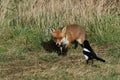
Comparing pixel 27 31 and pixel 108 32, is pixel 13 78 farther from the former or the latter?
pixel 108 32

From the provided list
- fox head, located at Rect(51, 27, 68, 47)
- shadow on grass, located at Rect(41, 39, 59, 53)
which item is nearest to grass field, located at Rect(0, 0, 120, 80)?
shadow on grass, located at Rect(41, 39, 59, 53)

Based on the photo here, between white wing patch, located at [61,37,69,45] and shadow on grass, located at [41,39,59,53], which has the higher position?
white wing patch, located at [61,37,69,45]

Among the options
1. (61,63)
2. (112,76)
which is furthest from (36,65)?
(112,76)

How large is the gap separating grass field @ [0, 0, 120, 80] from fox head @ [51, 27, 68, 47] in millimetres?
362

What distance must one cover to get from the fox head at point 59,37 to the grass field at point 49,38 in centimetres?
36

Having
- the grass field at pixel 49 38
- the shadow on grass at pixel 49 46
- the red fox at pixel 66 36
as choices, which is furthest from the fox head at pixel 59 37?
the shadow on grass at pixel 49 46

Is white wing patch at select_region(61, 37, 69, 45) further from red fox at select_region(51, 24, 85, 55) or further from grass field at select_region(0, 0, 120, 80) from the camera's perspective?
grass field at select_region(0, 0, 120, 80)

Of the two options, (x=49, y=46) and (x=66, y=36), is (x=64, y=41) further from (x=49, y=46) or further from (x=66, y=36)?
(x=49, y=46)

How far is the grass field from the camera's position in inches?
301

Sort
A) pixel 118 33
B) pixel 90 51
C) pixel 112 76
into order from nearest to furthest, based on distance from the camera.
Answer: pixel 112 76 → pixel 90 51 → pixel 118 33

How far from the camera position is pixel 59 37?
8.69 m

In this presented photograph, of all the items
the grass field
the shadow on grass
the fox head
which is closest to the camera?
the grass field

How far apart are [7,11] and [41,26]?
1.15 meters

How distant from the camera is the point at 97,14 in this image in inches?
410
